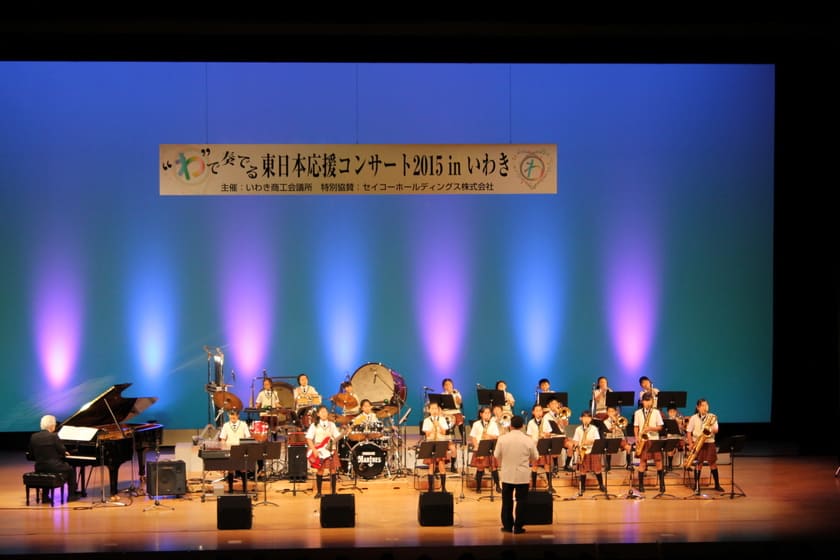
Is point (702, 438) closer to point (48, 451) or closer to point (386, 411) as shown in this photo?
point (386, 411)

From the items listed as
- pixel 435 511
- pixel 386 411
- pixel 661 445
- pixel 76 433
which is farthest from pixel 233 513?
pixel 661 445

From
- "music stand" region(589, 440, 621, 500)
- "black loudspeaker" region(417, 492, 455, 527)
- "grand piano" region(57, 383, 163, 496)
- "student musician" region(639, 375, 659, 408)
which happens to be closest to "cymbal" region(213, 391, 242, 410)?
"grand piano" region(57, 383, 163, 496)

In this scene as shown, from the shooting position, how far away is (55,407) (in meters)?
16.1

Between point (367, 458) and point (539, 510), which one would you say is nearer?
point (539, 510)

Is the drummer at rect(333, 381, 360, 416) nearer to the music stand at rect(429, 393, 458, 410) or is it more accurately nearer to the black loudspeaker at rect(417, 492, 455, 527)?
the music stand at rect(429, 393, 458, 410)

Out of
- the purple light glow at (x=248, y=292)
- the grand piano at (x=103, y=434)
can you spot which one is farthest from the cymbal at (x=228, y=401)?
the purple light glow at (x=248, y=292)

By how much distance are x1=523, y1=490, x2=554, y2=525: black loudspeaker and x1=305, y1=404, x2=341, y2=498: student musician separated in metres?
2.82

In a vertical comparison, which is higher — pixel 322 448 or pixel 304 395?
pixel 304 395

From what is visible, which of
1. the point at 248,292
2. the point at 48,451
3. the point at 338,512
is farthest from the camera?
the point at 248,292

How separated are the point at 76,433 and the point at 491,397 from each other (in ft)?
18.1

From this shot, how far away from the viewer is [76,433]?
41.1 feet

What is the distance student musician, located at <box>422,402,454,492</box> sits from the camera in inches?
503

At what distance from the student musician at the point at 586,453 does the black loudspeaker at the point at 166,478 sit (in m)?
4.90

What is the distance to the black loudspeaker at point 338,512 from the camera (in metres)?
11.1
